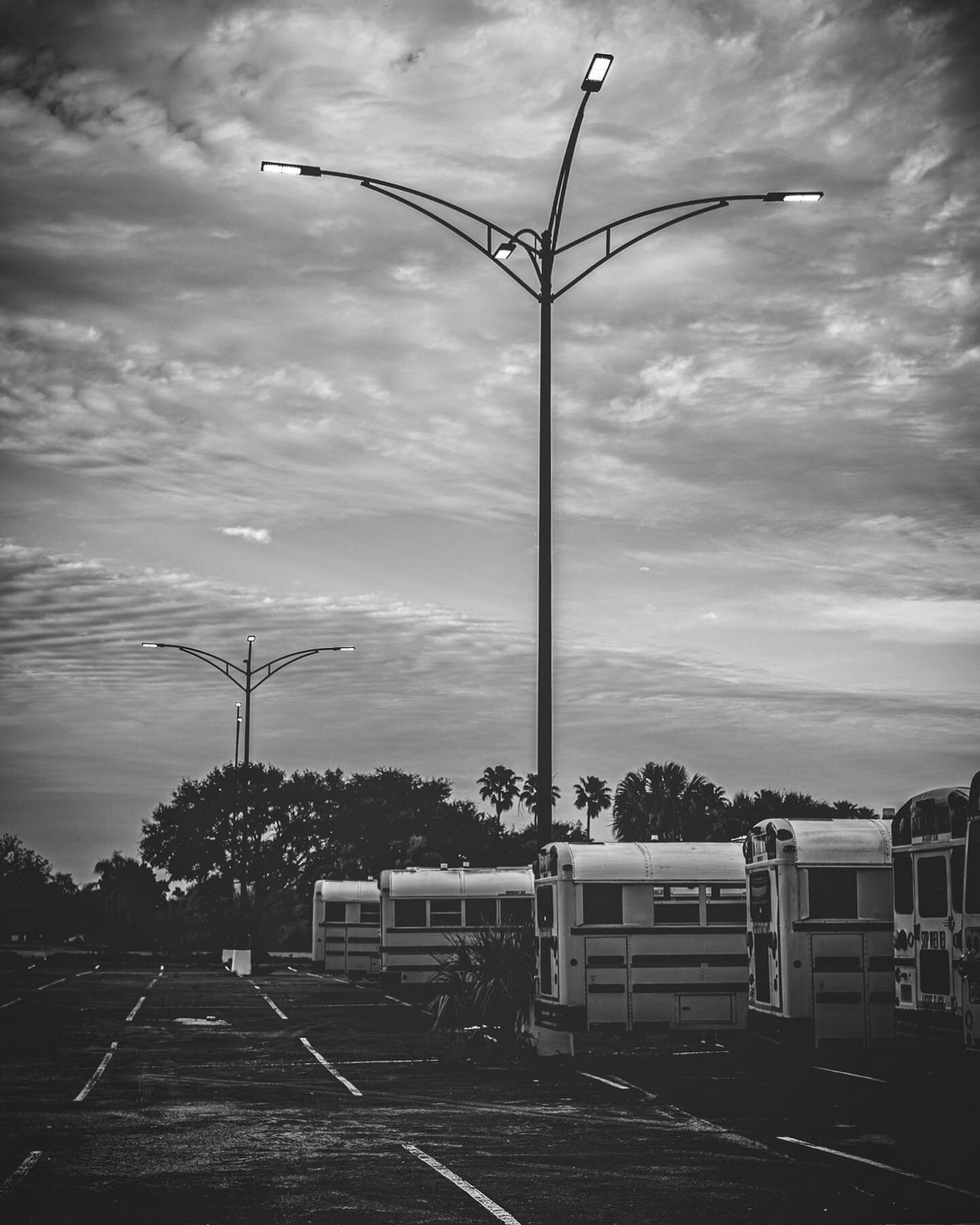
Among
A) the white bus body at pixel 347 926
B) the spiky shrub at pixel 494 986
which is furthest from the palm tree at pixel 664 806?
the spiky shrub at pixel 494 986

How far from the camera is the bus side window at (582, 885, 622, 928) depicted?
1925cm

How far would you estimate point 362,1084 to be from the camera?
662 inches

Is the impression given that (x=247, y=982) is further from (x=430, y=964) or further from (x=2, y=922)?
(x=2, y=922)

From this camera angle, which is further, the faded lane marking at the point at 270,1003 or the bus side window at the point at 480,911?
the bus side window at the point at 480,911

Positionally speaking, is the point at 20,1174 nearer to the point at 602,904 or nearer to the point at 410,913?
the point at 602,904

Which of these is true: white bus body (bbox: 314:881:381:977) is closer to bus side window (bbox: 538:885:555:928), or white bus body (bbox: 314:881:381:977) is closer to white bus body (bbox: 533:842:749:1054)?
bus side window (bbox: 538:885:555:928)

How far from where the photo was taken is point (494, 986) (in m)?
21.8

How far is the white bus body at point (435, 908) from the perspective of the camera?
101 feet

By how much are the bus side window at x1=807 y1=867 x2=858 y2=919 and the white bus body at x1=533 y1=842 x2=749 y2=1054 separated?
2013 mm

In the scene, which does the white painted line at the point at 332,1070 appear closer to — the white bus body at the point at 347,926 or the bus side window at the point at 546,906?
the bus side window at the point at 546,906

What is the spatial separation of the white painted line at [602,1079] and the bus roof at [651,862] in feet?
8.47

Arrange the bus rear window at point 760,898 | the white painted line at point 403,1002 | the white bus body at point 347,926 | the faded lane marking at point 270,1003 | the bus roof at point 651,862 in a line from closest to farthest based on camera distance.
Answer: the bus rear window at point 760,898, the bus roof at point 651,862, the faded lane marking at point 270,1003, the white painted line at point 403,1002, the white bus body at point 347,926

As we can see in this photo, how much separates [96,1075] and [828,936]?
9042 mm

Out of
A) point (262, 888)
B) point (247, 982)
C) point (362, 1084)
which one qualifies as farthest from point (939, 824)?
point (262, 888)
